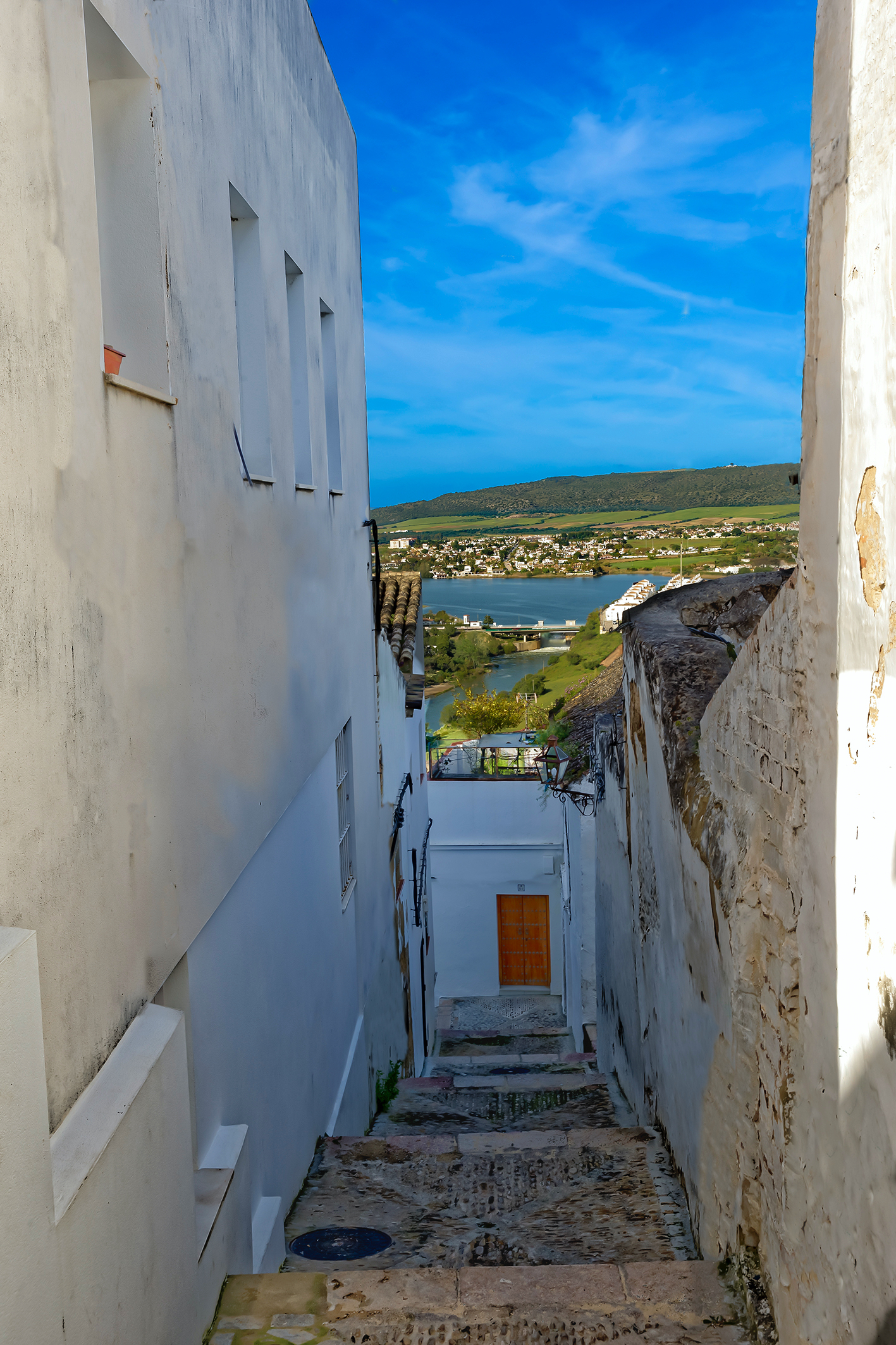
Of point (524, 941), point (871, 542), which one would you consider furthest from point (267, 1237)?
point (524, 941)

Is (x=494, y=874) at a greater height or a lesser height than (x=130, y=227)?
lesser

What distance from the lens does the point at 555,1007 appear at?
17172 mm

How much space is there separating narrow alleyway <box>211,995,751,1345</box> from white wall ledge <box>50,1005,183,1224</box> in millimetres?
1206

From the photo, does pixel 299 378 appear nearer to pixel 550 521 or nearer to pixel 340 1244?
pixel 340 1244

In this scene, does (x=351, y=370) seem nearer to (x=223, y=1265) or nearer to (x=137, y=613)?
(x=137, y=613)

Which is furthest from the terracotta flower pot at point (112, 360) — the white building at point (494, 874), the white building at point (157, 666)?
the white building at point (494, 874)

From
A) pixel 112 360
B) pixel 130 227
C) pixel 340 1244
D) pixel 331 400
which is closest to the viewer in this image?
pixel 112 360

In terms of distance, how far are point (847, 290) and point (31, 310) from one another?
188cm

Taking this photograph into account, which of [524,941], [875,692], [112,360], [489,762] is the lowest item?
[524,941]

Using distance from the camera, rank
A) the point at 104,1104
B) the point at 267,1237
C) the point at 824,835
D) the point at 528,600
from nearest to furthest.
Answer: the point at 104,1104
the point at 824,835
the point at 267,1237
the point at 528,600

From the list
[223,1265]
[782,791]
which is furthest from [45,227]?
[223,1265]

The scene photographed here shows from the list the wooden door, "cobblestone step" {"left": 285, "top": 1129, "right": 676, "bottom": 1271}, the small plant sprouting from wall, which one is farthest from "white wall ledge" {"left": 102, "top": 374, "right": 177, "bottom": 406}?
the wooden door

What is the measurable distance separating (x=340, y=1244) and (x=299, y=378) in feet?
15.4

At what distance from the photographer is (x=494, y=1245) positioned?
447 cm
